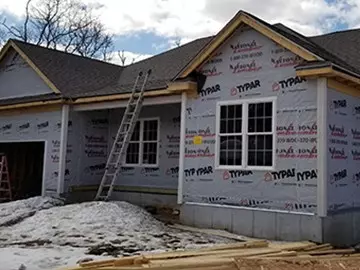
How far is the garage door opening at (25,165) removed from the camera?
18.5 m

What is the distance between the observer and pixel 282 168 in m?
10.1

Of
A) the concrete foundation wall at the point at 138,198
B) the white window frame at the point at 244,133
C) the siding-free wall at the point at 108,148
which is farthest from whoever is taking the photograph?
the siding-free wall at the point at 108,148

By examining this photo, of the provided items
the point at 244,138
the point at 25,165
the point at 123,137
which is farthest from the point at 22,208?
the point at 25,165

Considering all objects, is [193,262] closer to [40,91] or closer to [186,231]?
[186,231]

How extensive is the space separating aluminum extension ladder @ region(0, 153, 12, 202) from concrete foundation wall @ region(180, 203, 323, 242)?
7193 millimetres

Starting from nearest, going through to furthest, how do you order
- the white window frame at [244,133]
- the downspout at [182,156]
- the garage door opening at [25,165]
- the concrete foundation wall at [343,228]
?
the concrete foundation wall at [343,228] < the white window frame at [244,133] < the downspout at [182,156] < the garage door opening at [25,165]

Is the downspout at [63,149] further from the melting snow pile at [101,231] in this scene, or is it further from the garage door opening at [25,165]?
the garage door opening at [25,165]

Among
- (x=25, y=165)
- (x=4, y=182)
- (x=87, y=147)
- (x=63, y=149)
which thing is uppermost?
(x=87, y=147)

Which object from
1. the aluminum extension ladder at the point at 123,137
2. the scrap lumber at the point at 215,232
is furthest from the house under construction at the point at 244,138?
the aluminum extension ladder at the point at 123,137

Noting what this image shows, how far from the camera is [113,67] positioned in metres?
19.4

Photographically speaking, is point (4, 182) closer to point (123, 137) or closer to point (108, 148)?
point (108, 148)

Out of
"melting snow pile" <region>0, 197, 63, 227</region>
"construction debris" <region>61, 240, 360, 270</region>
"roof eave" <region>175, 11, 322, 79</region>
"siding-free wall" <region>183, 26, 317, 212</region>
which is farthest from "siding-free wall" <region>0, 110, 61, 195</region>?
"construction debris" <region>61, 240, 360, 270</region>

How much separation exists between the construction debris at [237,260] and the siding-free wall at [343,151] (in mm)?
2042

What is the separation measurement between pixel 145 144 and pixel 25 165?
6658mm
